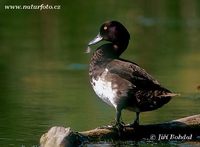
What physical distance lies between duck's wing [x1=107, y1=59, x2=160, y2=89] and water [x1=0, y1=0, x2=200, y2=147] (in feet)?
1.88

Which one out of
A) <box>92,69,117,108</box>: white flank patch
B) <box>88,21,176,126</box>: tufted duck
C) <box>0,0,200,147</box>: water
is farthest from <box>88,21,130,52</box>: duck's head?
<box>0,0,200,147</box>: water

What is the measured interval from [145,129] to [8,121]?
2.29 m

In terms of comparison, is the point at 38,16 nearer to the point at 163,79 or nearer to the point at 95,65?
the point at 163,79

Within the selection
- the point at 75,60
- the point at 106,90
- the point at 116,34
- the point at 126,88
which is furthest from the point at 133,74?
the point at 75,60

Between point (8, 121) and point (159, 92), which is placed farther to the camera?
point (8, 121)

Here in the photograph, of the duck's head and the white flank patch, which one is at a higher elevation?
the duck's head

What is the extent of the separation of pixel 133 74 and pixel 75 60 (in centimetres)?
724

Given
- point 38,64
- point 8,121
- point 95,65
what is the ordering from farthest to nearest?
1. point 38,64
2. point 8,121
3. point 95,65

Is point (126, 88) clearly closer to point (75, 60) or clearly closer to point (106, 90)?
point (106, 90)

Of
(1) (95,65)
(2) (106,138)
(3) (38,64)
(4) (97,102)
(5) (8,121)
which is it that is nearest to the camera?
(2) (106,138)

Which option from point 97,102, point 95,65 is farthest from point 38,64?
point 95,65

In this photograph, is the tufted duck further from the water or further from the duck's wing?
the water

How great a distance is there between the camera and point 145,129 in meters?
8.92

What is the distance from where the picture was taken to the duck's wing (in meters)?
9.11
